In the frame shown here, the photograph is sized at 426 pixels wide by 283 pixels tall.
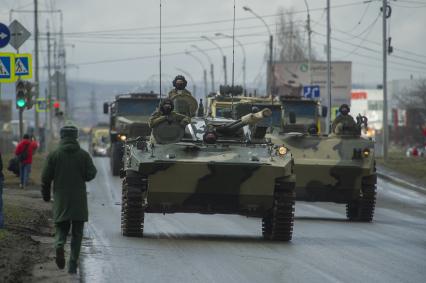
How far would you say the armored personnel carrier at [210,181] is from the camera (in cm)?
1711

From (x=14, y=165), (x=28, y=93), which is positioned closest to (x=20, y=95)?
(x=28, y=93)

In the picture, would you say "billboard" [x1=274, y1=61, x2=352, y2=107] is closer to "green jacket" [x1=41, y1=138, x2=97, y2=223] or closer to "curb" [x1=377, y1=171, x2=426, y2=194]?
"curb" [x1=377, y1=171, x2=426, y2=194]

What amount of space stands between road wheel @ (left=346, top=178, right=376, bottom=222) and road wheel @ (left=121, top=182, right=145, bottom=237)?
705 centimetres

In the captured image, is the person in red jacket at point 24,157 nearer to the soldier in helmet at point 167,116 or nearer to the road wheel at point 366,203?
the road wheel at point 366,203

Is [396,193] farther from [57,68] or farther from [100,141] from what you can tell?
[57,68]

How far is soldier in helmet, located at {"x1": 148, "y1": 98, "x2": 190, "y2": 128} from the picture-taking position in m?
18.2

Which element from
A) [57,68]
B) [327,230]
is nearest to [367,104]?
[57,68]

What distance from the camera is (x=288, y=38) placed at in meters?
107

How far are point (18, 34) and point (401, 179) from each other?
17481mm

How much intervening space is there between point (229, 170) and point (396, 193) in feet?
61.5

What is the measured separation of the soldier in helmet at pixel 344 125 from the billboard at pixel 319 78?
49.8m

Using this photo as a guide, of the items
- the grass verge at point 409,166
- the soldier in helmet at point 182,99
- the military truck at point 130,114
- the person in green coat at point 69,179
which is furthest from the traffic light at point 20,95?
the person in green coat at point 69,179

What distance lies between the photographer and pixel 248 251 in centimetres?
1552

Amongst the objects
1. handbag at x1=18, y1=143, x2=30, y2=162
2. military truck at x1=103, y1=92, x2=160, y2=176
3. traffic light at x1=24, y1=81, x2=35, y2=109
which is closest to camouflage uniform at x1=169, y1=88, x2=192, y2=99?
traffic light at x1=24, y1=81, x2=35, y2=109
